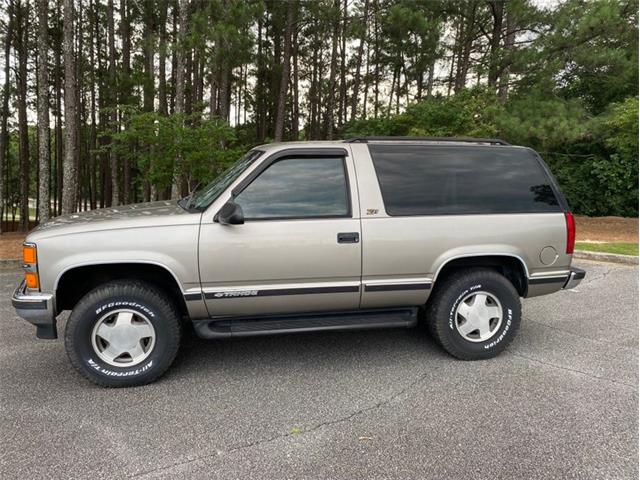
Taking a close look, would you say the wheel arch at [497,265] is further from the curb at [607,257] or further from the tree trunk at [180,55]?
the tree trunk at [180,55]

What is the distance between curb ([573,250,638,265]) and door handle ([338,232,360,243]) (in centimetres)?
724

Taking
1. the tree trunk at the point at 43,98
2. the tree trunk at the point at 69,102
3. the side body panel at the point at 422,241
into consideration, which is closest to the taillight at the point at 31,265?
the side body panel at the point at 422,241

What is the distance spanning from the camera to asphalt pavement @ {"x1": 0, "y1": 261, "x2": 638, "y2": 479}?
2.42 meters

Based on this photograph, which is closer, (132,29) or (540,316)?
(540,316)

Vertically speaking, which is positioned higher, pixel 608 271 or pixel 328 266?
pixel 328 266

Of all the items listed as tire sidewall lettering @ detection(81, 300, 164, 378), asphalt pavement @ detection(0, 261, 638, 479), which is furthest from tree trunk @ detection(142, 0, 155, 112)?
asphalt pavement @ detection(0, 261, 638, 479)

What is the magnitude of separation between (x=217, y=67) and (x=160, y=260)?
8739 millimetres

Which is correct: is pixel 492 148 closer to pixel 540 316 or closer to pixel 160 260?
pixel 540 316

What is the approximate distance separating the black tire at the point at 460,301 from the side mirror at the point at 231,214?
194cm

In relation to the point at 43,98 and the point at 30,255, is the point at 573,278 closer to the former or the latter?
the point at 30,255

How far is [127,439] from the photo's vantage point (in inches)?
104

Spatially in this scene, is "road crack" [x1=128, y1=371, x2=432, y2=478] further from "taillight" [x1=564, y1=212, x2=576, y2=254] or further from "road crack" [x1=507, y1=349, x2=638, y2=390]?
"taillight" [x1=564, y1=212, x2=576, y2=254]

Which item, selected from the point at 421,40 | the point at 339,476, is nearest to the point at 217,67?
the point at 421,40

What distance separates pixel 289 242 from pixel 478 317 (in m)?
1.89
